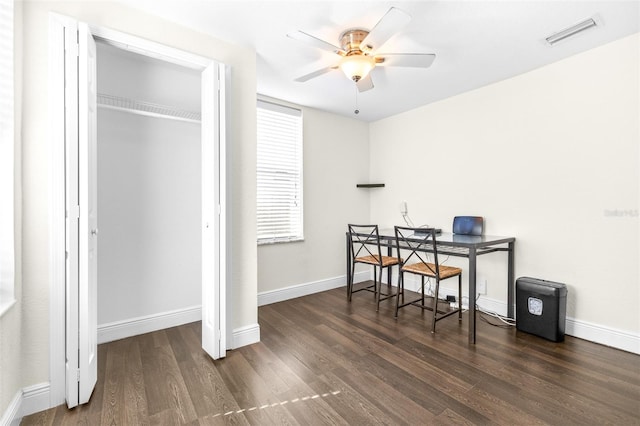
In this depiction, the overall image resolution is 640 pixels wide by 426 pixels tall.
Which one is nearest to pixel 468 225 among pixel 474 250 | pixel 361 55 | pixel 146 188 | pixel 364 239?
pixel 474 250

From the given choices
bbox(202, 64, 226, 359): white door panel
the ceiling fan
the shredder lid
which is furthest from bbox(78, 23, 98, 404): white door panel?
the shredder lid

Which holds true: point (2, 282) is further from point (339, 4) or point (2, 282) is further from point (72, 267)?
point (339, 4)

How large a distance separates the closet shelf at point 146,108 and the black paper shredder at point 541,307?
3.43m

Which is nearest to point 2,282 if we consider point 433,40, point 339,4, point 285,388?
point 285,388

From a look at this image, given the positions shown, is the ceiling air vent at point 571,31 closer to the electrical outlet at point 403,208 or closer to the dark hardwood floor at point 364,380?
the electrical outlet at point 403,208

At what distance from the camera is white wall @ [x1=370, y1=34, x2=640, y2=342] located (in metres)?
2.35

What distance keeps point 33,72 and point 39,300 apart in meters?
1.28

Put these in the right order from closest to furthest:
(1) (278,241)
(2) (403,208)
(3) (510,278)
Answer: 1. (3) (510,278)
2. (1) (278,241)
3. (2) (403,208)

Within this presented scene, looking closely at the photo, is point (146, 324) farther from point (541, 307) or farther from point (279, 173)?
point (541, 307)

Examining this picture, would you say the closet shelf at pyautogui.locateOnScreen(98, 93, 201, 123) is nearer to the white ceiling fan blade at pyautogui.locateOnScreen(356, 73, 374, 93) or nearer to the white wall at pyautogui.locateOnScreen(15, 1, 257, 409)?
the white wall at pyautogui.locateOnScreen(15, 1, 257, 409)

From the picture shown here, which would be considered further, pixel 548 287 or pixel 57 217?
pixel 548 287

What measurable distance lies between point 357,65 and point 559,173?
→ 2.08m

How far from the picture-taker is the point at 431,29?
2164 millimetres

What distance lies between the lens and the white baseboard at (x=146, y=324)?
251cm
